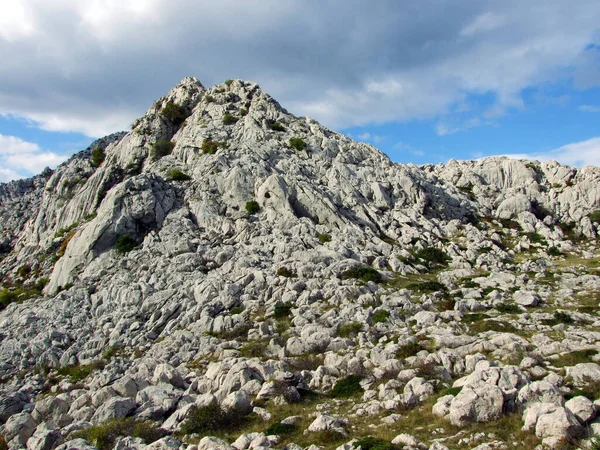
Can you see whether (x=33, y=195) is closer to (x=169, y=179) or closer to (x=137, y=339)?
(x=169, y=179)

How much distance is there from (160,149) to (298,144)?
2153 centimetres

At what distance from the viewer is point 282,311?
32.8 m

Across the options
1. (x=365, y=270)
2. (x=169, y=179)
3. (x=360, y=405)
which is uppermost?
(x=169, y=179)

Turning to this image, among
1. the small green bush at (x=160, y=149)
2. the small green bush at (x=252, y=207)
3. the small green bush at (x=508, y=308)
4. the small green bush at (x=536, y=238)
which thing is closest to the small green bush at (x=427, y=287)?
the small green bush at (x=508, y=308)

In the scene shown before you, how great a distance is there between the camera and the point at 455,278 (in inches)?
1593

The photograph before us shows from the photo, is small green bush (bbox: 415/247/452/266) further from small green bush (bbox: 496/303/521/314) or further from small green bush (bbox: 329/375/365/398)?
small green bush (bbox: 329/375/365/398)

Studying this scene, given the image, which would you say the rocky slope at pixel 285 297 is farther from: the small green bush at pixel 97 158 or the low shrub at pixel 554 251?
the small green bush at pixel 97 158

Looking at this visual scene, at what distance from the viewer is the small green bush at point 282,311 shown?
3236 centimetres

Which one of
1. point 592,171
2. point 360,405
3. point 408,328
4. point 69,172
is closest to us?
point 360,405

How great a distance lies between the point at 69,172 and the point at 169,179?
24831 mm

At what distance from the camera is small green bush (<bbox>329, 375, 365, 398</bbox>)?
A: 67.3 feet

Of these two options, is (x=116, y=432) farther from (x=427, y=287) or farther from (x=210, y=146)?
(x=210, y=146)

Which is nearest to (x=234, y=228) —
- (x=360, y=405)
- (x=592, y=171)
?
(x=360, y=405)

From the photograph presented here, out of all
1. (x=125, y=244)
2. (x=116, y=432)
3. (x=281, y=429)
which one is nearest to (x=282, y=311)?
(x=281, y=429)
